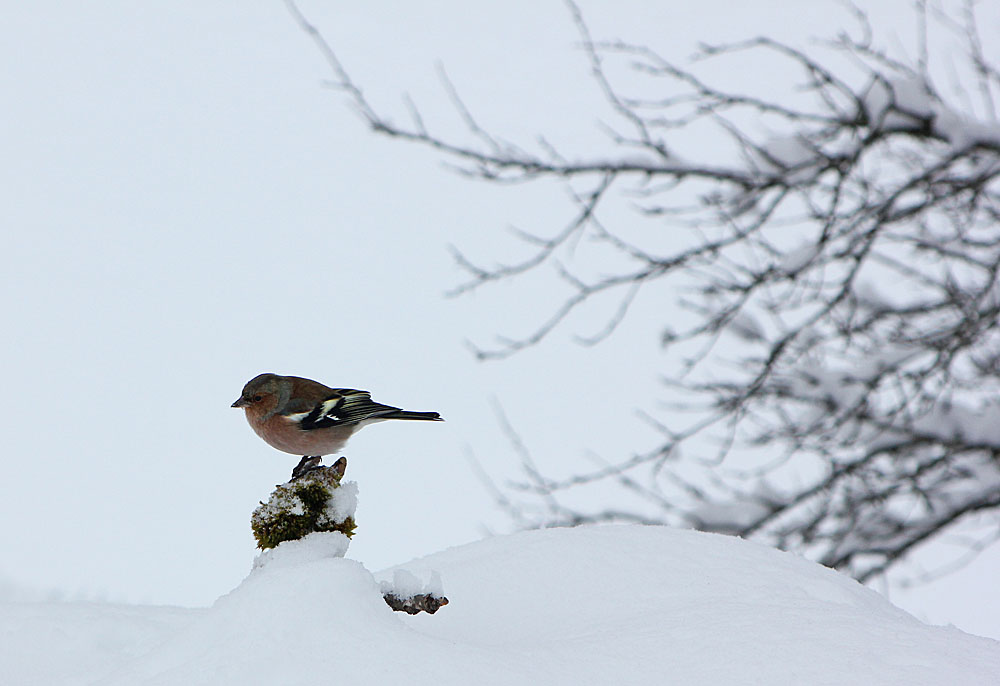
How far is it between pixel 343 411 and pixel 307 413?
186 mm

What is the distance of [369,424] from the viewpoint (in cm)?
525

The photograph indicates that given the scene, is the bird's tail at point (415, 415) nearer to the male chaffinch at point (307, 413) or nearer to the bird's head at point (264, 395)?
the male chaffinch at point (307, 413)

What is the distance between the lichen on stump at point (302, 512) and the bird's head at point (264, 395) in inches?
42.7

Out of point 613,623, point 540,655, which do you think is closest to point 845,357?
point 613,623

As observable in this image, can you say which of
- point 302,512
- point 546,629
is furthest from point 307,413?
point 546,629

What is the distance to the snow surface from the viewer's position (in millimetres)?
3090

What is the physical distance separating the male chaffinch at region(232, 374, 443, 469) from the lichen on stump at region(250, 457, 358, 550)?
3.13 feet

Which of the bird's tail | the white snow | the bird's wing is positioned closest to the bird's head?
the bird's wing

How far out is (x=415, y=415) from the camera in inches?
203

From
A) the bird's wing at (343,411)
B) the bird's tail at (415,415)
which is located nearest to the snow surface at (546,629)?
the bird's tail at (415,415)

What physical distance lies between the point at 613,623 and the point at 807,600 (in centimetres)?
85

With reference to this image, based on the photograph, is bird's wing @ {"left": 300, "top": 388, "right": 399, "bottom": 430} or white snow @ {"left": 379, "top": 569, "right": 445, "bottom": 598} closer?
white snow @ {"left": 379, "top": 569, "right": 445, "bottom": 598}

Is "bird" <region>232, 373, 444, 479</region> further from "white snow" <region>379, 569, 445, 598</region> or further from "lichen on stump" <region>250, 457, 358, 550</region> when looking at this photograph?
"white snow" <region>379, 569, 445, 598</region>

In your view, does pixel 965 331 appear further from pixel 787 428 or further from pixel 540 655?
pixel 540 655
